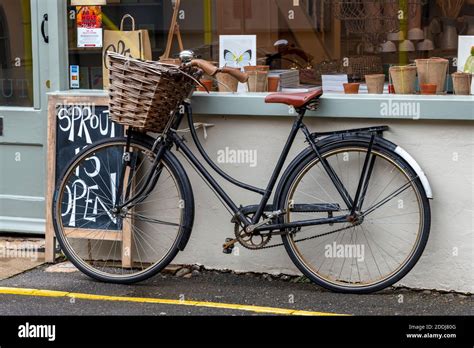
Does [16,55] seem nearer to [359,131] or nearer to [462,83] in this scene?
[359,131]

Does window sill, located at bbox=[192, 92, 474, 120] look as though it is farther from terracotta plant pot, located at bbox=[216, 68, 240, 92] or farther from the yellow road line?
the yellow road line

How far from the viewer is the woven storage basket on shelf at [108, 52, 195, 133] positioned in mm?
5633

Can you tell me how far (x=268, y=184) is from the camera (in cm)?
591

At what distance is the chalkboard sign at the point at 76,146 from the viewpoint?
6336 mm

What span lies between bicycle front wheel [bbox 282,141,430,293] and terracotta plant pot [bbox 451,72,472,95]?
0.62 metres

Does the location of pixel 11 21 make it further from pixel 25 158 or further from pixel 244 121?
pixel 244 121

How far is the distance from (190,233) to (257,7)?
1.68 meters

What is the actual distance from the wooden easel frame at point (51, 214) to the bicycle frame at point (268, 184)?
1.24 feet

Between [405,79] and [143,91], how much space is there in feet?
5.32

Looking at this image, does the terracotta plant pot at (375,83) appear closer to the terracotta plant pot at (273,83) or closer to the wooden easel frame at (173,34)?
the terracotta plant pot at (273,83)

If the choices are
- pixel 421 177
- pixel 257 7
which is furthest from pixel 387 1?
pixel 421 177

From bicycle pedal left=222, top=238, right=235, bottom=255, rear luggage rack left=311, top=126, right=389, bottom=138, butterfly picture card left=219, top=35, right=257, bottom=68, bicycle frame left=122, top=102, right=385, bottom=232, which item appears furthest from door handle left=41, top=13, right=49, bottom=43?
rear luggage rack left=311, top=126, right=389, bottom=138

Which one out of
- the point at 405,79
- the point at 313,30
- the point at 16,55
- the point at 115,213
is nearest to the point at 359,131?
the point at 405,79

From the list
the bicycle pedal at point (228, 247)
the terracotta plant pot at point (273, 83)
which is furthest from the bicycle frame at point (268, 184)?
the terracotta plant pot at point (273, 83)
